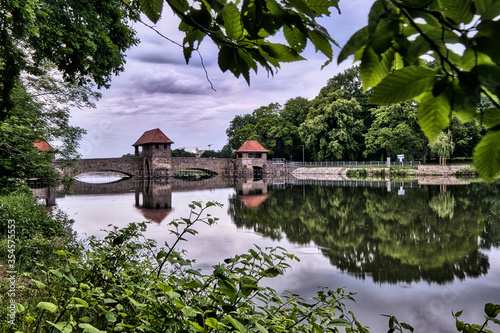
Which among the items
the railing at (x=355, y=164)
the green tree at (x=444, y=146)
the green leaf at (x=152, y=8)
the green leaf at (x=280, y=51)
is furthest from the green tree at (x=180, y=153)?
the green leaf at (x=280, y=51)

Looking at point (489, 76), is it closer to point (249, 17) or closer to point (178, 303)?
point (249, 17)

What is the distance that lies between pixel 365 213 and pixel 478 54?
15.7 meters

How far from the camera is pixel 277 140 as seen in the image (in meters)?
53.7

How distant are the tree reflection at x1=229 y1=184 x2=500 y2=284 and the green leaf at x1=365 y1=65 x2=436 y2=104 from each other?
7.96m

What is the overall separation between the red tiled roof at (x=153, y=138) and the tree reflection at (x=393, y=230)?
89.6ft

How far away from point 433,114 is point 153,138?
149 feet

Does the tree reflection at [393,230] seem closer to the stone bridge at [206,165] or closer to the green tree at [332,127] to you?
the green tree at [332,127]

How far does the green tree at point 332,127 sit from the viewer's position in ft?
136

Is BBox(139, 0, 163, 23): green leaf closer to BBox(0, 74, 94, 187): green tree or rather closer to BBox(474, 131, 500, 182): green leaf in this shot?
BBox(474, 131, 500, 182): green leaf

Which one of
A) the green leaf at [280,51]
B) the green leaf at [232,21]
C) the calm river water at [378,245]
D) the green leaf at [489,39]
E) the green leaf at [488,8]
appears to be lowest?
the calm river water at [378,245]

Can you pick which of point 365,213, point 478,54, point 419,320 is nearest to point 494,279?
point 419,320

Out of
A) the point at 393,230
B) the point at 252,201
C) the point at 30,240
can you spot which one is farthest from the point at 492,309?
the point at 252,201

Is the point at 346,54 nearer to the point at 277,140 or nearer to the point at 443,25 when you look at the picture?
the point at 443,25

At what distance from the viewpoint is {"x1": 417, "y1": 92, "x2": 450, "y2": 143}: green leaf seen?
0.54 metres
